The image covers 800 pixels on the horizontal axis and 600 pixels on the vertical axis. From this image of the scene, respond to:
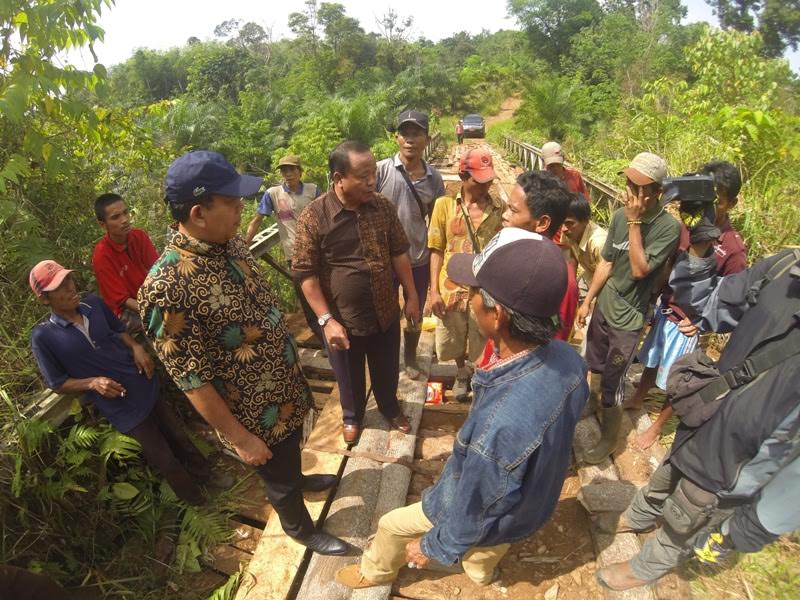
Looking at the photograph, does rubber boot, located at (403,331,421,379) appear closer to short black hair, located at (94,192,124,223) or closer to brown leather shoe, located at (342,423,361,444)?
brown leather shoe, located at (342,423,361,444)

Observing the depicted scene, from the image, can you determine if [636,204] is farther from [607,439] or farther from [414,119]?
[414,119]

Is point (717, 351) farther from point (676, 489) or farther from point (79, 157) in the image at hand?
point (79, 157)

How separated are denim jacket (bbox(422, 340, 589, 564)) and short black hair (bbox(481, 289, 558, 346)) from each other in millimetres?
55

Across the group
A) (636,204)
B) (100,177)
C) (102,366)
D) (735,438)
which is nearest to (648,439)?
(735,438)

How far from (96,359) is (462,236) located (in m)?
2.24

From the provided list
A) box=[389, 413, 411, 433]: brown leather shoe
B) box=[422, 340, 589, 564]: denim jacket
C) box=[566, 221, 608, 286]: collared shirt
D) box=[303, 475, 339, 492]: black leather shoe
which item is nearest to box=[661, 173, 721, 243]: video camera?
box=[566, 221, 608, 286]: collared shirt

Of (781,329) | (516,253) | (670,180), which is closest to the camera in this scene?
(516,253)

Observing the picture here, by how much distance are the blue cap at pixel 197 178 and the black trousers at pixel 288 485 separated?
113 centimetres

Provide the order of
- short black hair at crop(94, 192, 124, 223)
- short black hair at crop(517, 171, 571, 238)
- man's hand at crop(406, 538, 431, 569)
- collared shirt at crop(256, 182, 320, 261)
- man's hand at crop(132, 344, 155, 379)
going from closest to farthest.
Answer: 1. man's hand at crop(406, 538, 431, 569)
2. short black hair at crop(517, 171, 571, 238)
3. man's hand at crop(132, 344, 155, 379)
4. short black hair at crop(94, 192, 124, 223)
5. collared shirt at crop(256, 182, 320, 261)

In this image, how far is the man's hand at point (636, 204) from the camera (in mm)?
2412

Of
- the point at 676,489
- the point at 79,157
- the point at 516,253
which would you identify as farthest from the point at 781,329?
the point at 79,157

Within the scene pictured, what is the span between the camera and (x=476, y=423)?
1.38m

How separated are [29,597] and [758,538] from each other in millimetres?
2695

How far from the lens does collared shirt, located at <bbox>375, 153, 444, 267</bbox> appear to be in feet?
10.6
